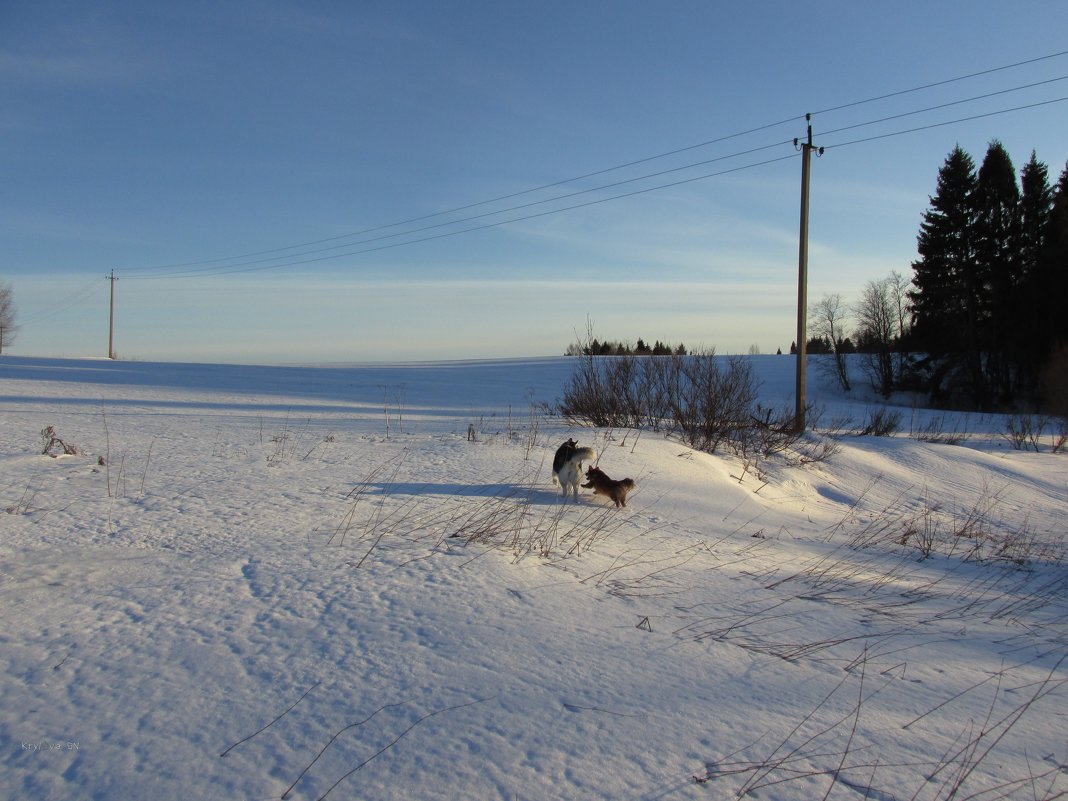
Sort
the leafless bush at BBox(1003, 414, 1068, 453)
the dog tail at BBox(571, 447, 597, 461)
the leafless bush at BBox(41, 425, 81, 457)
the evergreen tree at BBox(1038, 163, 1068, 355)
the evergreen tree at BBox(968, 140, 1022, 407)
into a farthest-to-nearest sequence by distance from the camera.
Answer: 1. the evergreen tree at BBox(968, 140, 1022, 407)
2. the evergreen tree at BBox(1038, 163, 1068, 355)
3. the leafless bush at BBox(1003, 414, 1068, 453)
4. the leafless bush at BBox(41, 425, 81, 457)
5. the dog tail at BBox(571, 447, 597, 461)

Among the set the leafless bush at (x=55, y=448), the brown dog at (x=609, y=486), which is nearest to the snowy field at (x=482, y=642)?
the leafless bush at (x=55, y=448)

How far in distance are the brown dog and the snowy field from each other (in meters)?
0.17

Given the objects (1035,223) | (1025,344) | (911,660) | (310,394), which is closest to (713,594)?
(911,660)

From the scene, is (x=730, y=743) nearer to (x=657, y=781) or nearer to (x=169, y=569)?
(x=657, y=781)

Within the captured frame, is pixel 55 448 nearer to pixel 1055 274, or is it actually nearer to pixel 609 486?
pixel 609 486

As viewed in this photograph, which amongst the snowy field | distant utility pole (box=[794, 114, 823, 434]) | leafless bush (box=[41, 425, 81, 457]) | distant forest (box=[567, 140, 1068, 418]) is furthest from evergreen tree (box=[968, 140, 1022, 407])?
leafless bush (box=[41, 425, 81, 457])

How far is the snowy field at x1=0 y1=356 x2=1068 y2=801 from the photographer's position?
222 cm

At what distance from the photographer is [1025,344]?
3180cm

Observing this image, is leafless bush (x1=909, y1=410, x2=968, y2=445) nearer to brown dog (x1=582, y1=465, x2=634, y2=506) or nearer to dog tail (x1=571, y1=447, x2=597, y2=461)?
brown dog (x1=582, y1=465, x2=634, y2=506)

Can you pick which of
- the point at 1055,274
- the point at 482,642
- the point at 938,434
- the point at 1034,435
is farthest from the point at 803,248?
the point at 1055,274

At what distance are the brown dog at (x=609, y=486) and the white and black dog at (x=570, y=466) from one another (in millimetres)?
142

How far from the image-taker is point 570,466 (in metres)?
6.53

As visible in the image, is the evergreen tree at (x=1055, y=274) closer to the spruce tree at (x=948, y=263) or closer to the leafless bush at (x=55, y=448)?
the spruce tree at (x=948, y=263)

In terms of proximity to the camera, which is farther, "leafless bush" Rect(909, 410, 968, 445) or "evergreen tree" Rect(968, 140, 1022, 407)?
"evergreen tree" Rect(968, 140, 1022, 407)
